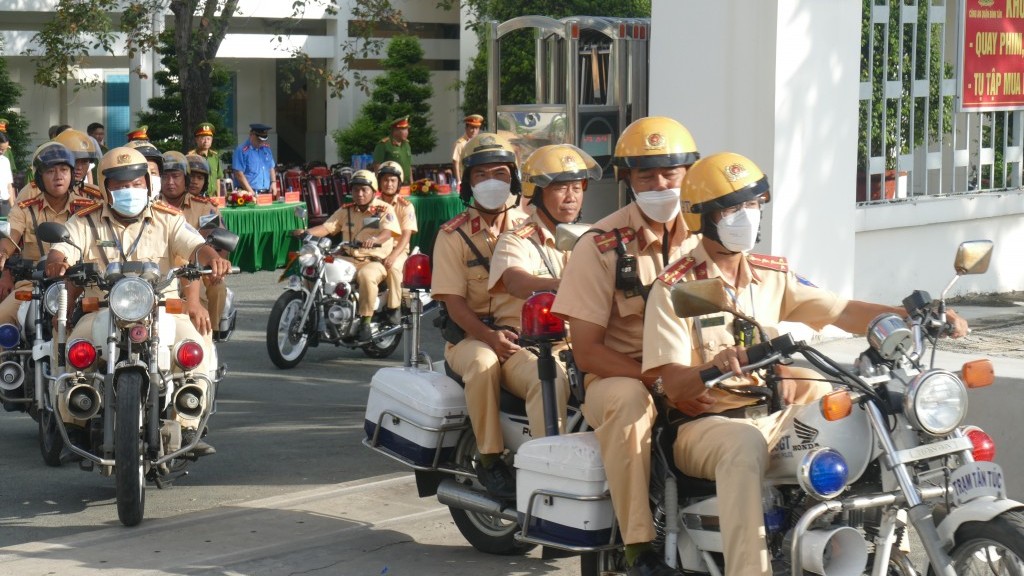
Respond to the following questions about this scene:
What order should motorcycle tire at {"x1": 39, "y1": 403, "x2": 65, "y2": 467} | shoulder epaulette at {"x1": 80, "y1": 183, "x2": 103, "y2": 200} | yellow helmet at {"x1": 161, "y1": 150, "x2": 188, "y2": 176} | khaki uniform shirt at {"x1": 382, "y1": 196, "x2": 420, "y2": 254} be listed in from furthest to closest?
1. khaki uniform shirt at {"x1": 382, "y1": 196, "x2": 420, "y2": 254}
2. yellow helmet at {"x1": 161, "y1": 150, "x2": 188, "y2": 176}
3. shoulder epaulette at {"x1": 80, "y1": 183, "x2": 103, "y2": 200}
4. motorcycle tire at {"x1": 39, "y1": 403, "x2": 65, "y2": 467}

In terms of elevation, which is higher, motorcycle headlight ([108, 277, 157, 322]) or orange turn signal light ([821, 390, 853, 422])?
motorcycle headlight ([108, 277, 157, 322])

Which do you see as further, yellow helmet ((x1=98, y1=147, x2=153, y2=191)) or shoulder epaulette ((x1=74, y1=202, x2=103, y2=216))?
shoulder epaulette ((x1=74, y1=202, x2=103, y2=216))

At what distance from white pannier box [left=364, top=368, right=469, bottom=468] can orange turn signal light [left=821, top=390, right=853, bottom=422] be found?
7.75ft

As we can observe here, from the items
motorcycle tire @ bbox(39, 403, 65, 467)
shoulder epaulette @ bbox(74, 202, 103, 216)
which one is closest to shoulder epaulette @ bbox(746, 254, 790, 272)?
shoulder epaulette @ bbox(74, 202, 103, 216)

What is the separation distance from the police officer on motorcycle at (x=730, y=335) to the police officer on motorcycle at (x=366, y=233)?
7.47m

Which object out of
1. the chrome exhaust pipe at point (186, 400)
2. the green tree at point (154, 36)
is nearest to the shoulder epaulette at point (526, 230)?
the chrome exhaust pipe at point (186, 400)

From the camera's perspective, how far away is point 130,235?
767 centimetres

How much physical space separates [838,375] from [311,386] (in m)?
7.34

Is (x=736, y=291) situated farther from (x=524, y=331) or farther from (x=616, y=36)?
(x=616, y=36)

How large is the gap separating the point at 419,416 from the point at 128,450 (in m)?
1.42

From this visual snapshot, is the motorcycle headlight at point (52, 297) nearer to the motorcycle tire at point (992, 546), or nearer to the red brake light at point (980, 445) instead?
the red brake light at point (980, 445)

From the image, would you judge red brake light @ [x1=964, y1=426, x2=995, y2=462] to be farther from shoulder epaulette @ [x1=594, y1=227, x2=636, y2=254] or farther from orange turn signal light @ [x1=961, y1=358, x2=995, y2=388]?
shoulder epaulette @ [x1=594, y1=227, x2=636, y2=254]

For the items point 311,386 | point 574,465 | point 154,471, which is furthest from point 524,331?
point 311,386

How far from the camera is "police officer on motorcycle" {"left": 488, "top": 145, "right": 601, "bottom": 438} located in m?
6.47
